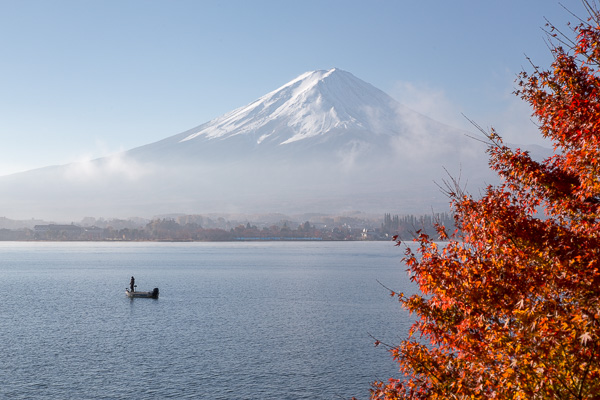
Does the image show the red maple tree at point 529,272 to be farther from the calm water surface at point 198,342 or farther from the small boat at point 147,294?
the small boat at point 147,294

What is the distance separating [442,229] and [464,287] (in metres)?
3.00

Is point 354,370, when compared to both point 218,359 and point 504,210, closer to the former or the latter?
point 218,359

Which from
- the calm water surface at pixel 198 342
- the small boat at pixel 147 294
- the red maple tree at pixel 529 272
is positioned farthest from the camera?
the small boat at pixel 147 294

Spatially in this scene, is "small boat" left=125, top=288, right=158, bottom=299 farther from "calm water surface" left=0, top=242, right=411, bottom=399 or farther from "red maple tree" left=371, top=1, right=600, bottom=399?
"red maple tree" left=371, top=1, right=600, bottom=399

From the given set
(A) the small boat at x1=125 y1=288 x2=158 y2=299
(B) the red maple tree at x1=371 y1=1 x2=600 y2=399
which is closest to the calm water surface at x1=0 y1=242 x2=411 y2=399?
(A) the small boat at x1=125 y1=288 x2=158 y2=299

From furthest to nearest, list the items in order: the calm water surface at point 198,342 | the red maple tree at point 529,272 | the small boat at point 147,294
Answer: the small boat at point 147,294
the calm water surface at point 198,342
the red maple tree at point 529,272

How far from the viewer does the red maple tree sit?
31.3 feet

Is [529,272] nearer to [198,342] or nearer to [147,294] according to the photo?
[198,342]

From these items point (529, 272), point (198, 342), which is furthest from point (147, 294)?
point (529, 272)

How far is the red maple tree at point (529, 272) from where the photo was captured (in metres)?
9.55

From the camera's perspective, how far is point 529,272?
11.7 metres

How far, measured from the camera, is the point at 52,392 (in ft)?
100

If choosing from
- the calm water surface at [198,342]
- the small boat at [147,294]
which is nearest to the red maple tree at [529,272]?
the calm water surface at [198,342]

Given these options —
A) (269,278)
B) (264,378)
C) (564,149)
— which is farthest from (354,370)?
(269,278)
